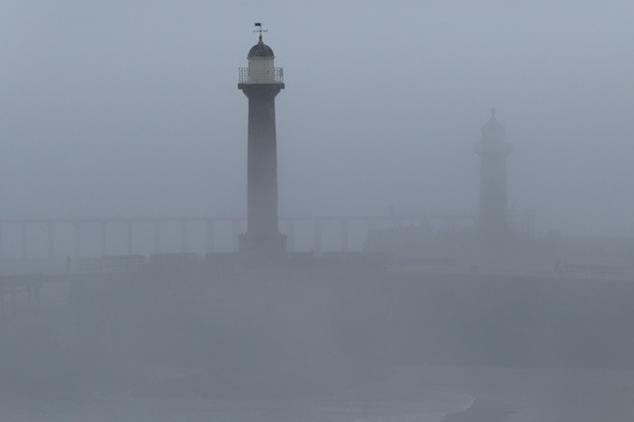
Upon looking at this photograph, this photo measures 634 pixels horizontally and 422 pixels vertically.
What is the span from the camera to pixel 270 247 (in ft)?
121

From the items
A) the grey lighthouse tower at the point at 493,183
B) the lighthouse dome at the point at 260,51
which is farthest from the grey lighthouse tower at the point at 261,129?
the grey lighthouse tower at the point at 493,183

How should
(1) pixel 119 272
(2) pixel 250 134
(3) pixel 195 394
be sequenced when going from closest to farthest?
1. (3) pixel 195 394
2. (2) pixel 250 134
3. (1) pixel 119 272

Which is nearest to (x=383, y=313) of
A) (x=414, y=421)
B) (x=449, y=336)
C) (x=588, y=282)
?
(x=449, y=336)

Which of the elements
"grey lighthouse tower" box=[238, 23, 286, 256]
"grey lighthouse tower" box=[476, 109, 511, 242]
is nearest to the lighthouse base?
"grey lighthouse tower" box=[238, 23, 286, 256]

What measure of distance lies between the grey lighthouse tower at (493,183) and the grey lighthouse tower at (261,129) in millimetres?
12408

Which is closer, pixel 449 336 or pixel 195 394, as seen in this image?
pixel 195 394

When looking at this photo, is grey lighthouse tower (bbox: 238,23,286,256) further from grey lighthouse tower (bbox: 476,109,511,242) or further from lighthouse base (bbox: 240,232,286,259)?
grey lighthouse tower (bbox: 476,109,511,242)

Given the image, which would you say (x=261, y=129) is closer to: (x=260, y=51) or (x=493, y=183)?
(x=260, y=51)

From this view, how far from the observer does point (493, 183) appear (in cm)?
4803

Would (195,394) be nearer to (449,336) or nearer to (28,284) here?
(449,336)

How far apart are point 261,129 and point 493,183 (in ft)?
43.1

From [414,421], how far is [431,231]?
22.8 metres

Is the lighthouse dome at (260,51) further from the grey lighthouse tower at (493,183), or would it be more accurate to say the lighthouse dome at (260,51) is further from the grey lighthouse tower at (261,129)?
the grey lighthouse tower at (493,183)

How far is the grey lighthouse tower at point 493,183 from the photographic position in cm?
4806
